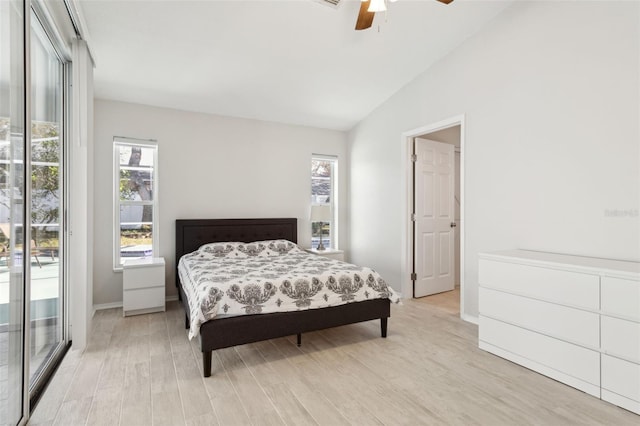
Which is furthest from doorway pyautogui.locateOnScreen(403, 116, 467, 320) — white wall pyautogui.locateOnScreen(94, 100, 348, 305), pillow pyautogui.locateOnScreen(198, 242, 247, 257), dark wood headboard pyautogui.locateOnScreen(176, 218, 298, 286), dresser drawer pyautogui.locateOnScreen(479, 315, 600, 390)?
pillow pyautogui.locateOnScreen(198, 242, 247, 257)

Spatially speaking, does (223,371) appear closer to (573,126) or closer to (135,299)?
(135,299)

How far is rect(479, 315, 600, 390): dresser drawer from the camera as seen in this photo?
2049 mm

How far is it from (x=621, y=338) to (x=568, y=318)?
27 centimetres

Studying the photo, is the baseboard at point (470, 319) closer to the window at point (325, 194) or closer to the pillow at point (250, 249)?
the pillow at point (250, 249)

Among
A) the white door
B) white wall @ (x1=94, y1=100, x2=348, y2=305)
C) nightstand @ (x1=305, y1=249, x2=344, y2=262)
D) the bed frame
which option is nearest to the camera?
the bed frame

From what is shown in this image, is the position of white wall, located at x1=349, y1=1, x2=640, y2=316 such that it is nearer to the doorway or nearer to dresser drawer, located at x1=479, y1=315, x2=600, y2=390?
the doorway

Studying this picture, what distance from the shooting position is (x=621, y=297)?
1919mm

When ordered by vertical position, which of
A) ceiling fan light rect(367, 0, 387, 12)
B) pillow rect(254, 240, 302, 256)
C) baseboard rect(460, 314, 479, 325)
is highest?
ceiling fan light rect(367, 0, 387, 12)

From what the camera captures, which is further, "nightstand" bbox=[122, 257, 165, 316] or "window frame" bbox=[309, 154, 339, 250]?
"window frame" bbox=[309, 154, 339, 250]

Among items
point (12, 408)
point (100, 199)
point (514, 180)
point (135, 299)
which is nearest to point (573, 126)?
point (514, 180)

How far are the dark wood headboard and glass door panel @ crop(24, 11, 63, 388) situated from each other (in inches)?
58.5

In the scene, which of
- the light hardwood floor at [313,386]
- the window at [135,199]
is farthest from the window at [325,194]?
the light hardwood floor at [313,386]

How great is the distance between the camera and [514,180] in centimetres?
298

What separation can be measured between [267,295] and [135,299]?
1.89 meters
